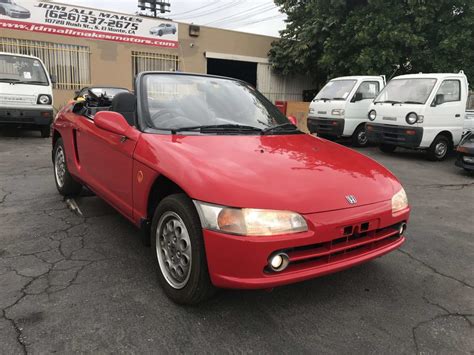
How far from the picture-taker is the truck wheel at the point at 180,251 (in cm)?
254

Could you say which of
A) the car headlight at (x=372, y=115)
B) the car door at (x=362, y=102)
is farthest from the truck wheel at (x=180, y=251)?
the car door at (x=362, y=102)

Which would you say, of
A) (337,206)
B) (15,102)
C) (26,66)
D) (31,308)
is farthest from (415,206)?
(26,66)

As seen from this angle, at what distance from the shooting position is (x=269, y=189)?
248 cm

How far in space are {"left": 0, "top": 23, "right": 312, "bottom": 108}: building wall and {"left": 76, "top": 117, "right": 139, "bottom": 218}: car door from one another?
11888 mm

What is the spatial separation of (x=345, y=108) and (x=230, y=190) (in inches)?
384

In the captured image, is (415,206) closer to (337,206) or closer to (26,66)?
(337,206)

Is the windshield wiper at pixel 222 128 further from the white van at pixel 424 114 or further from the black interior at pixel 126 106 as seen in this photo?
the white van at pixel 424 114

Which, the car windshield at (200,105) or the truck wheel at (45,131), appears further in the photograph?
the truck wheel at (45,131)

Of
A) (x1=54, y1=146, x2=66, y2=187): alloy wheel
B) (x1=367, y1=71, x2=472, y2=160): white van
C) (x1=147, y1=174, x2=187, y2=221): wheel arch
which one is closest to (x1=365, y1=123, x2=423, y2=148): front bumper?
(x1=367, y1=71, x2=472, y2=160): white van

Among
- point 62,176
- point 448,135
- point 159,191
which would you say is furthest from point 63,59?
point 159,191

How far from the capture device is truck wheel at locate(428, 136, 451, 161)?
9.66m

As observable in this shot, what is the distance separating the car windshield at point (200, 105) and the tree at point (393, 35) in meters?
11.4

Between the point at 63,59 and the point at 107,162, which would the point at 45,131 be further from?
the point at 107,162

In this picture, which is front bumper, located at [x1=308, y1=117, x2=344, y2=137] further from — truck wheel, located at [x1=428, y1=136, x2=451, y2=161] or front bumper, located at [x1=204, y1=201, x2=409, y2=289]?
front bumper, located at [x1=204, y1=201, x2=409, y2=289]
